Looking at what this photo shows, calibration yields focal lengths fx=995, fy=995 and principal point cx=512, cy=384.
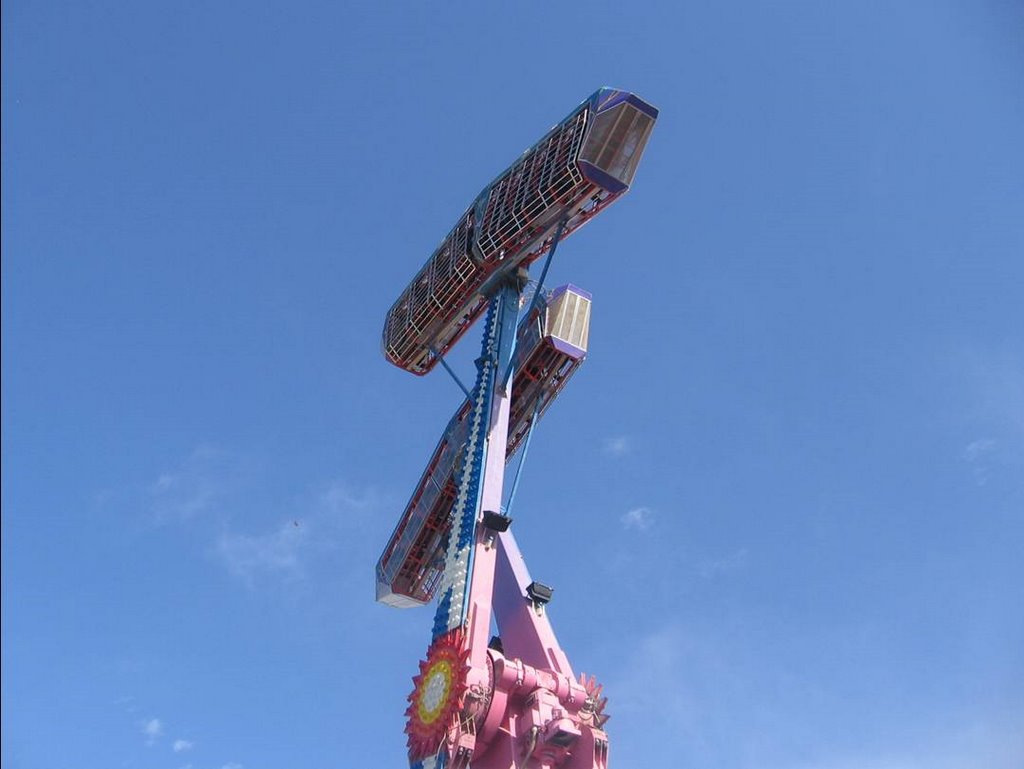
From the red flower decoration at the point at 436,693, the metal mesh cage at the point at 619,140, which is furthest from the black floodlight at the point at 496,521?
the metal mesh cage at the point at 619,140

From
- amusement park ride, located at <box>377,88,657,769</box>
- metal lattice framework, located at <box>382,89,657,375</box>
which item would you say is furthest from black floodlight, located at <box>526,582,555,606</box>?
metal lattice framework, located at <box>382,89,657,375</box>

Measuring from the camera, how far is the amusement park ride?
69.1ft

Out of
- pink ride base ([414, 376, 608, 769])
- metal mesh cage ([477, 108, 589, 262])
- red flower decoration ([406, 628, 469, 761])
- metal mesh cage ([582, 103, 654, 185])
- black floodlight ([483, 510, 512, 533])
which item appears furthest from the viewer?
metal mesh cage ([477, 108, 589, 262])

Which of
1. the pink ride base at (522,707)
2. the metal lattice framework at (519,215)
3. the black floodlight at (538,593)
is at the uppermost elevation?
the metal lattice framework at (519,215)

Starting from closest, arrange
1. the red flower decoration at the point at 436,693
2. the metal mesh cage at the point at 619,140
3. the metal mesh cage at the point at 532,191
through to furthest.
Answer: the red flower decoration at the point at 436,693, the metal mesh cage at the point at 619,140, the metal mesh cage at the point at 532,191

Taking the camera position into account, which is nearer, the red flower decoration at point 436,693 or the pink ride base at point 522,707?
the pink ride base at point 522,707

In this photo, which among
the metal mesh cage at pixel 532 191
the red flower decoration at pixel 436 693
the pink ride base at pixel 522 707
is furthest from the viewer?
the metal mesh cage at pixel 532 191

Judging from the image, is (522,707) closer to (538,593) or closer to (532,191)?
(538,593)

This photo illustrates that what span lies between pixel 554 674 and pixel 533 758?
1.86 m

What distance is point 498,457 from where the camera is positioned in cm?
→ 2569

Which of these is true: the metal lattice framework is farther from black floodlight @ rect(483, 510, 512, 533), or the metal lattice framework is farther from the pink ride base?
the pink ride base

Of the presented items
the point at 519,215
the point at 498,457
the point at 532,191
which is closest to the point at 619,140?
the point at 532,191

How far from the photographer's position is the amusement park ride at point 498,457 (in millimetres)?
21047

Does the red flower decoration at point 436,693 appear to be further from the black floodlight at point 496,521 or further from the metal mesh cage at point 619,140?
the metal mesh cage at point 619,140
